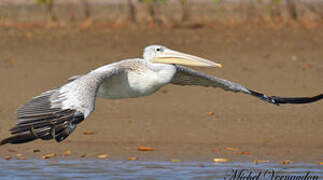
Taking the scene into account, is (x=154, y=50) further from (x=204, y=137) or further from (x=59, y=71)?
(x=59, y=71)

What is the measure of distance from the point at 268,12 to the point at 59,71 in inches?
314

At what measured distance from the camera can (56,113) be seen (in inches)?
289

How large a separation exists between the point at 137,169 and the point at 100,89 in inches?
41.3

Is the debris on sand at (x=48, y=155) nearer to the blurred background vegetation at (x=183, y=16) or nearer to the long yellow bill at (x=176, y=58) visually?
the long yellow bill at (x=176, y=58)

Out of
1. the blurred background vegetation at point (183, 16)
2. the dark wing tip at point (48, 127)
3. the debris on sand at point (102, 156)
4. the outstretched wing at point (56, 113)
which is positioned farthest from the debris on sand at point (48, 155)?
the blurred background vegetation at point (183, 16)

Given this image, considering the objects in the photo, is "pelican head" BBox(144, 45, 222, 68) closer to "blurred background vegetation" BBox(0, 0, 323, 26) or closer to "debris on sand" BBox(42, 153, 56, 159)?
"debris on sand" BBox(42, 153, 56, 159)

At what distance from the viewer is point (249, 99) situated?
1277cm

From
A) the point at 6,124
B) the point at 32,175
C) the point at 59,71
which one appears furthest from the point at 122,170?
the point at 59,71

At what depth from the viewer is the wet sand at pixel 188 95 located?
10.3 metres

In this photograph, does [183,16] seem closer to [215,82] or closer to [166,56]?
[215,82]

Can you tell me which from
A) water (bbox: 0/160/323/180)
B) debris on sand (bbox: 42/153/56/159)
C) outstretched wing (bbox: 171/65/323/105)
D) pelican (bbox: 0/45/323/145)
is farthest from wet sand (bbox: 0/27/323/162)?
pelican (bbox: 0/45/323/145)

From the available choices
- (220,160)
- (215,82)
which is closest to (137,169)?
(220,160)
